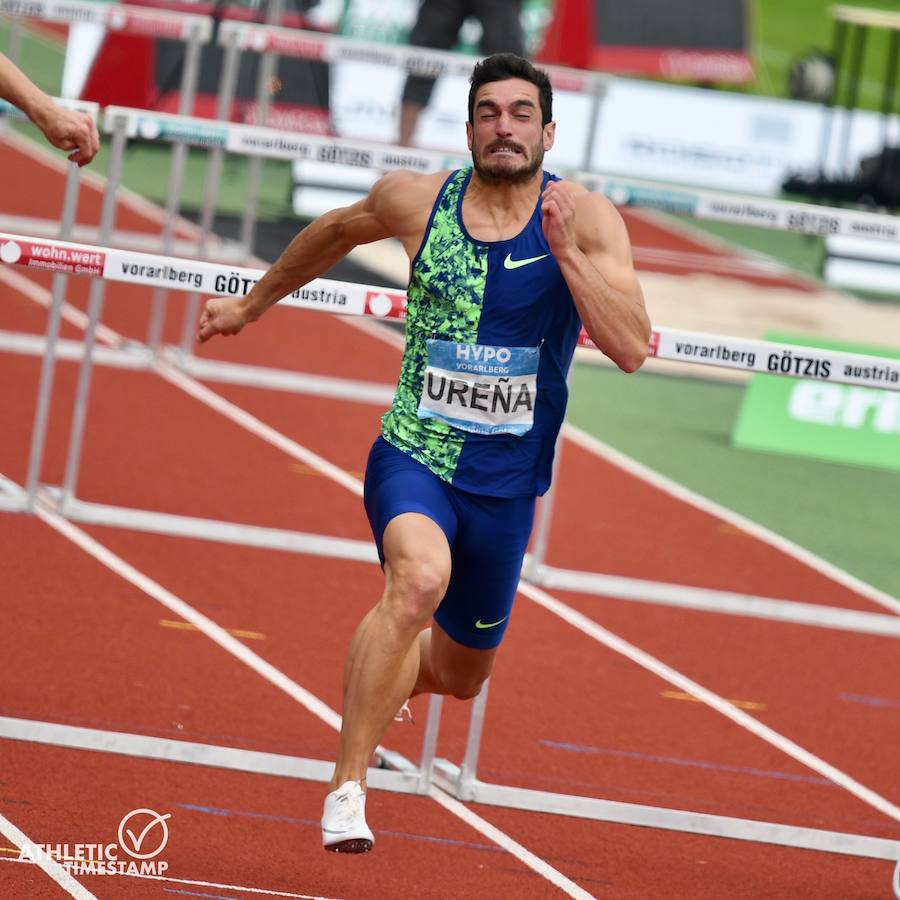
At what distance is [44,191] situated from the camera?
46.3 feet

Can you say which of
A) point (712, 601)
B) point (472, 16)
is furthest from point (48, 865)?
point (472, 16)

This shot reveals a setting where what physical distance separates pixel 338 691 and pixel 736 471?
421 centimetres

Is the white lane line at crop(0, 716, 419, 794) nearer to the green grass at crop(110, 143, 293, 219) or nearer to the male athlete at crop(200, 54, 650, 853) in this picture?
the male athlete at crop(200, 54, 650, 853)

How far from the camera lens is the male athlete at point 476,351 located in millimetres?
4266

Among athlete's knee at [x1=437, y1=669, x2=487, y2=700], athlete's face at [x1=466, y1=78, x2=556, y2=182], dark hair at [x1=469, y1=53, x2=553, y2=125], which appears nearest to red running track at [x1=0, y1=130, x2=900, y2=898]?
athlete's knee at [x1=437, y1=669, x2=487, y2=700]

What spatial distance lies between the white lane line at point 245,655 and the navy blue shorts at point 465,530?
63 centimetres

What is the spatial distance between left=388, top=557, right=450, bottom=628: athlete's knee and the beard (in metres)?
0.94

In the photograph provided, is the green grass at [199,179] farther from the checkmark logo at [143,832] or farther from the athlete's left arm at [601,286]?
the athlete's left arm at [601,286]

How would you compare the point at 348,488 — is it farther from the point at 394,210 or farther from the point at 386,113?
the point at 386,113

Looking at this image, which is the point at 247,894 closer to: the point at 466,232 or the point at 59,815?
the point at 59,815

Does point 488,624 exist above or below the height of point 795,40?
below

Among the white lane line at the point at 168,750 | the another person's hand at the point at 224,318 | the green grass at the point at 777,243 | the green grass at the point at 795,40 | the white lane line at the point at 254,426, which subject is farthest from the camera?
the green grass at the point at 795,40

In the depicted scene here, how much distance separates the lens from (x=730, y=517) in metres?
8.95

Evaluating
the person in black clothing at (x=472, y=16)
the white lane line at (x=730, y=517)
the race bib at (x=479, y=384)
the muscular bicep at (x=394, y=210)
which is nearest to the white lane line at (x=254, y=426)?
the white lane line at (x=730, y=517)
